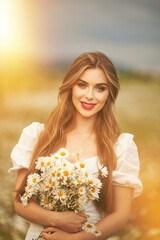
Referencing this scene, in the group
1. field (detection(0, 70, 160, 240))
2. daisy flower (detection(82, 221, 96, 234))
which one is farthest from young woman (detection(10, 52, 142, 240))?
field (detection(0, 70, 160, 240))

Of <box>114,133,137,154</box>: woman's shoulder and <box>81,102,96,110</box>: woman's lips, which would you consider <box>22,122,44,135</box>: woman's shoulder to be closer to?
<box>81,102,96,110</box>: woman's lips

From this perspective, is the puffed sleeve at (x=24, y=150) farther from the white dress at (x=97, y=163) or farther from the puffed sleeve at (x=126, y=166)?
the puffed sleeve at (x=126, y=166)

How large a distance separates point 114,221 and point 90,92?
771mm

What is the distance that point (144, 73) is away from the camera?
10.9 feet

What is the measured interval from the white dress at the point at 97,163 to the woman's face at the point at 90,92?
0.28 m

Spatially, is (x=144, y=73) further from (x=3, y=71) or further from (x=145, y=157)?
(x=3, y=71)

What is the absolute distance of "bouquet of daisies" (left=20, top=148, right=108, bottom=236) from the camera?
1.46 m

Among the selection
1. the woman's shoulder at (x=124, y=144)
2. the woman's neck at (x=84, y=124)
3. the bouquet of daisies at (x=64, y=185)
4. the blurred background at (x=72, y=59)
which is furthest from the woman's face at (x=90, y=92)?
the blurred background at (x=72, y=59)

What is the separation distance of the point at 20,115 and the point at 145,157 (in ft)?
4.54

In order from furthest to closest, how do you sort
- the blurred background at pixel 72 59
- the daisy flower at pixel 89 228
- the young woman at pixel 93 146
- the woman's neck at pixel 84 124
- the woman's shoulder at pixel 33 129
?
the blurred background at pixel 72 59
the woman's neck at pixel 84 124
the woman's shoulder at pixel 33 129
the young woman at pixel 93 146
the daisy flower at pixel 89 228

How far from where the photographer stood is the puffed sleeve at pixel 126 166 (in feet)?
6.10

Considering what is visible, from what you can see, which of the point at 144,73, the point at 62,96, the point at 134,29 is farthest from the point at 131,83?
the point at 62,96

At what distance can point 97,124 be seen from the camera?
2092 millimetres

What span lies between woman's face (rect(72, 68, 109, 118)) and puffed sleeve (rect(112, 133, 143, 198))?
0.27 meters
